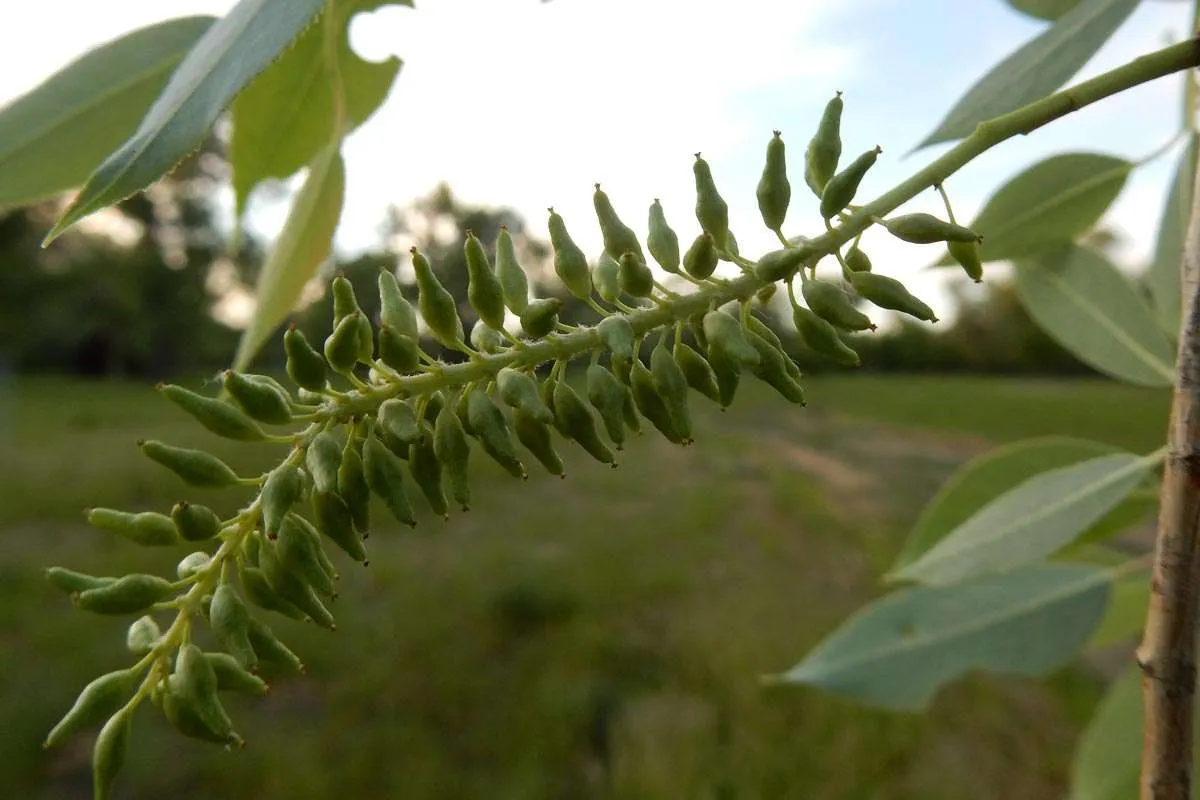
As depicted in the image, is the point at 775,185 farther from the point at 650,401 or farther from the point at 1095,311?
the point at 1095,311

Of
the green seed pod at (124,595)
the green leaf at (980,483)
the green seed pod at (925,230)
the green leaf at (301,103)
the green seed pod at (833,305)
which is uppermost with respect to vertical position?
the green leaf at (301,103)

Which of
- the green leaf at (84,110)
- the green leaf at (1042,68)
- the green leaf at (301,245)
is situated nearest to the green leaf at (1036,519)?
the green leaf at (1042,68)

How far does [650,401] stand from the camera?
0.36m

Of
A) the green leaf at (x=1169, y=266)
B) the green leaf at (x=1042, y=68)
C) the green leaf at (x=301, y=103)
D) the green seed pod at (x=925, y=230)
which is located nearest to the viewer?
the green seed pod at (x=925, y=230)

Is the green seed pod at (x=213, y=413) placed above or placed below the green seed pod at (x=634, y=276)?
→ below

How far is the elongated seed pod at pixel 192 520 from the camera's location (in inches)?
13.6

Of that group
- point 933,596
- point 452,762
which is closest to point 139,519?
point 933,596

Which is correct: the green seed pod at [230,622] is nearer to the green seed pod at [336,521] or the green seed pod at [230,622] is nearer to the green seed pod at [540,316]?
the green seed pod at [336,521]

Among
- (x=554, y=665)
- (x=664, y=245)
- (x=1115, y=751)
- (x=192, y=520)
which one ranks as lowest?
(x=554, y=665)

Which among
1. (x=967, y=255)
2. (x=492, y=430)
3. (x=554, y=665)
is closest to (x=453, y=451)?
(x=492, y=430)

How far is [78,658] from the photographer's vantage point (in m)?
2.52

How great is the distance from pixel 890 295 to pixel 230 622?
29cm

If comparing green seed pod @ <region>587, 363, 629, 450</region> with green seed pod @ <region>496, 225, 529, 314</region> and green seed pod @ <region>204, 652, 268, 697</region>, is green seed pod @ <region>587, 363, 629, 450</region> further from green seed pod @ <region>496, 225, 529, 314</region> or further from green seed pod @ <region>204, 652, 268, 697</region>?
green seed pod @ <region>204, 652, 268, 697</region>

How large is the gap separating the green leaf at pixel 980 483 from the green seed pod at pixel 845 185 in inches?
19.1
